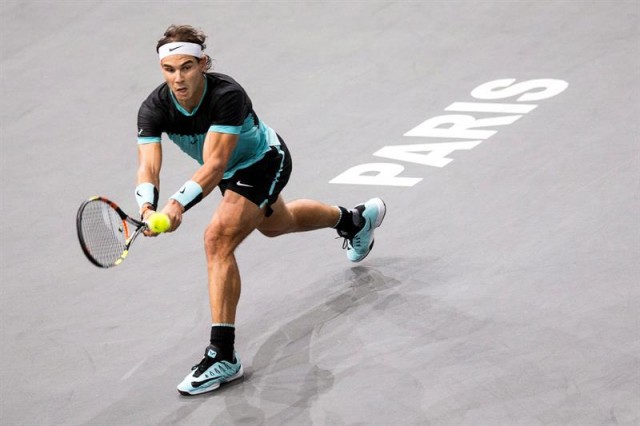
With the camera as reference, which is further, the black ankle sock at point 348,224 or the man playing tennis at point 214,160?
the black ankle sock at point 348,224

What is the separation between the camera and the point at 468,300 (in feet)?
21.3

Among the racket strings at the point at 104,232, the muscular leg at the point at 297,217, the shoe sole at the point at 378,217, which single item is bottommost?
the shoe sole at the point at 378,217

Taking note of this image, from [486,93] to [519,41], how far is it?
968 millimetres

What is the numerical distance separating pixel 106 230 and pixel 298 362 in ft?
4.31

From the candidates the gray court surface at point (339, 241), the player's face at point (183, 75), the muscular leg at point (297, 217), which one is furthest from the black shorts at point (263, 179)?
the gray court surface at point (339, 241)

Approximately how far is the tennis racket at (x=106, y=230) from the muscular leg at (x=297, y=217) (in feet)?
4.00

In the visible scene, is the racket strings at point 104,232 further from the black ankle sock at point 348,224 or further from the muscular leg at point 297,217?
the black ankle sock at point 348,224

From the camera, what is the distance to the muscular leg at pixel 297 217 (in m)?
6.59

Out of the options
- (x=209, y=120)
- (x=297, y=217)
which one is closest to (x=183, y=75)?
(x=209, y=120)

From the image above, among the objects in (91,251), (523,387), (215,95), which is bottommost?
(523,387)

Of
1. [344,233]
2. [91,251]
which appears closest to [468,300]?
[344,233]

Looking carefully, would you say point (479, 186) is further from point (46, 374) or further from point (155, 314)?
point (46, 374)

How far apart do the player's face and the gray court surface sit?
4.77ft

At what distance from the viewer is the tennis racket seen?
17.4 feet
